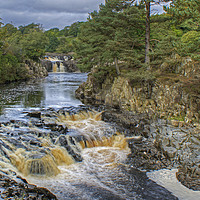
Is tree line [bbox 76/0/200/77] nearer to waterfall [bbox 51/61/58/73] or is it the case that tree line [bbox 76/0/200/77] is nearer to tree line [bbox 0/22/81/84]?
tree line [bbox 0/22/81/84]

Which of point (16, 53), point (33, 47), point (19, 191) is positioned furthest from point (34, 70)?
point (19, 191)

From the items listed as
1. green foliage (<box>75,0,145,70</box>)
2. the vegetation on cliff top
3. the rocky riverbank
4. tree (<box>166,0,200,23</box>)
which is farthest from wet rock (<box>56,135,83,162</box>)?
tree (<box>166,0,200,23</box>)

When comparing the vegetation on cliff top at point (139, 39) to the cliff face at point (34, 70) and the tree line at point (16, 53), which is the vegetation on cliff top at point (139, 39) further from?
the cliff face at point (34, 70)

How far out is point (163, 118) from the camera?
16.1 metres

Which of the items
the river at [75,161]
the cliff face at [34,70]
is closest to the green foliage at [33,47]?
the cliff face at [34,70]

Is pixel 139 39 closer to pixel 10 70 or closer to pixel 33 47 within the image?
pixel 10 70

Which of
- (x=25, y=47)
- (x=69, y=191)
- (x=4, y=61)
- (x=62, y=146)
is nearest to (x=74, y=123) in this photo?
(x=62, y=146)

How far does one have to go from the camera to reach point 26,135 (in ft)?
45.3

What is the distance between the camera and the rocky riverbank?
1188 cm

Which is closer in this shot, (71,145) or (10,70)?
(71,145)

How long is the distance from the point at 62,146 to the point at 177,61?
12518mm

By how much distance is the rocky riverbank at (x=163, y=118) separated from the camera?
1188 centimetres

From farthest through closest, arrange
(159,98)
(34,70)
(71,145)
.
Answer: (34,70)
(159,98)
(71,145)

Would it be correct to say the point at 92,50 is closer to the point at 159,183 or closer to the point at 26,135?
the point at 26,135
